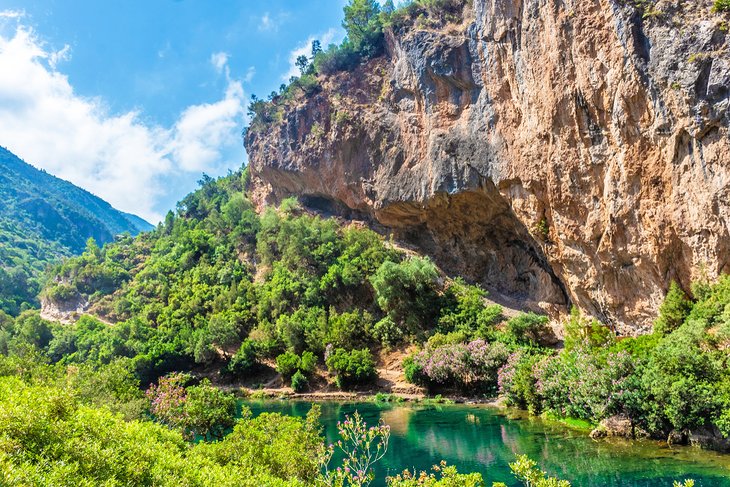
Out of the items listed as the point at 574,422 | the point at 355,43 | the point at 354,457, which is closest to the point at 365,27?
the point at 355,43

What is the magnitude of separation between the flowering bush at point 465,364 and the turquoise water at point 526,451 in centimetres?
320

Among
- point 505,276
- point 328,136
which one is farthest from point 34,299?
point 505,276

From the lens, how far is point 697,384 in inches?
674

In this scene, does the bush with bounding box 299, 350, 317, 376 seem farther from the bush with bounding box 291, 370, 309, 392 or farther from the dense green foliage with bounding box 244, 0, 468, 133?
the dense green foliage with bounding box 244, 0, 468, 133

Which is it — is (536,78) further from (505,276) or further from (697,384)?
(697,384)

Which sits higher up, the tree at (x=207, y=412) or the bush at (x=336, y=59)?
the bush at (x=336, y=59)

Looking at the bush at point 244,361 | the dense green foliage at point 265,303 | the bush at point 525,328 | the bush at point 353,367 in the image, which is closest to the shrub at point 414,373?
the dense green foliage at point 265,303

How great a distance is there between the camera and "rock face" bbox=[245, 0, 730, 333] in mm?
23500

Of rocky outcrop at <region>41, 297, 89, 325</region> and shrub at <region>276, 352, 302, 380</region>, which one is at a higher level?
rocky outcrop at <region>41, 297, 89, 325</region>

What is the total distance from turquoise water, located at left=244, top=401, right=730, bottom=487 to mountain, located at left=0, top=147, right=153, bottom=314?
73587mm

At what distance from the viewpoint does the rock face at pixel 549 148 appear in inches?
925

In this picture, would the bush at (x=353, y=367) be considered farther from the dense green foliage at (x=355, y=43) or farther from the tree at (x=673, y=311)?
the dense green foliage at (x=355, y=43)

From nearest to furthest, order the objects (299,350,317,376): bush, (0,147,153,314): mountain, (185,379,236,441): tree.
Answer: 1. (185,379,236,441): tree
2. (299,350,317,376): bush
3. (0,147,153,314): mountain

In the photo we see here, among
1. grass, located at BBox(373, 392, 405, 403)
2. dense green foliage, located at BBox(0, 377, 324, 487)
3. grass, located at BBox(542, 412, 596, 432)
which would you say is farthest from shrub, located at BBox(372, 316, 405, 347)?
dense green foliage, located at BBox(0, 377, 324, 487)
